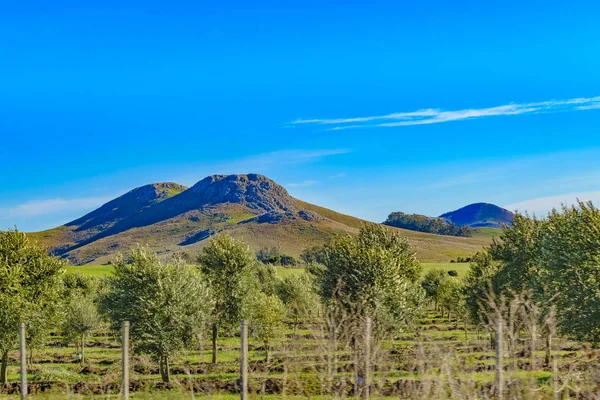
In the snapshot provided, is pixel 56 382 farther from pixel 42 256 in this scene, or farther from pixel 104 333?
pixel 104 333

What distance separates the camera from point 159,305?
32156mm

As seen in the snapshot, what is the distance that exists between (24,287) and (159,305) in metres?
11.6

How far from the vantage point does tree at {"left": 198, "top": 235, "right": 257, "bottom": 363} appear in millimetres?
43875

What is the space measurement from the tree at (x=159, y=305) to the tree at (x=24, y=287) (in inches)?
191

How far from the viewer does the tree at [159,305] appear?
31.1 m

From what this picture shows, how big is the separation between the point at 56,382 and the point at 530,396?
29409 mm

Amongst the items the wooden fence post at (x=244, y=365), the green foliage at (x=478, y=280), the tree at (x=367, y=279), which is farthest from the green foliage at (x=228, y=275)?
the wooden fence post at (x=244, y=365)

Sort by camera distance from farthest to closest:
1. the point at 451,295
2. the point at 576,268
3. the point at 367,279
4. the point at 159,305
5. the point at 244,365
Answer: the point at 451,295
the point at 367,279
the point at 159,305
the point at 576,268
the point at 244,365

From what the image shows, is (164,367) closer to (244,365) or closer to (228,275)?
(228,275)

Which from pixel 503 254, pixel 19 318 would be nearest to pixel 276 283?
pixel 503 254

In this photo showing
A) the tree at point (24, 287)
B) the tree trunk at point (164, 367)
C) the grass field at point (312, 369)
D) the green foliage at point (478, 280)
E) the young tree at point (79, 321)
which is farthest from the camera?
the young tree at point (79, 321)

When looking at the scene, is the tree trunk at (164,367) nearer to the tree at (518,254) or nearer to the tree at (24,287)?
the tree at (24,287)

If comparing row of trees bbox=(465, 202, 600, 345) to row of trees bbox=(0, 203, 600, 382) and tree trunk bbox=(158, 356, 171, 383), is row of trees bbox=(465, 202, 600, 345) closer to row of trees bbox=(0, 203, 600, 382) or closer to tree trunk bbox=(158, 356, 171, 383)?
row of trees bbox=(0, 203, 600, 382)

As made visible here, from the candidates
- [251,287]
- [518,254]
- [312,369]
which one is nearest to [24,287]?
[251,287]
